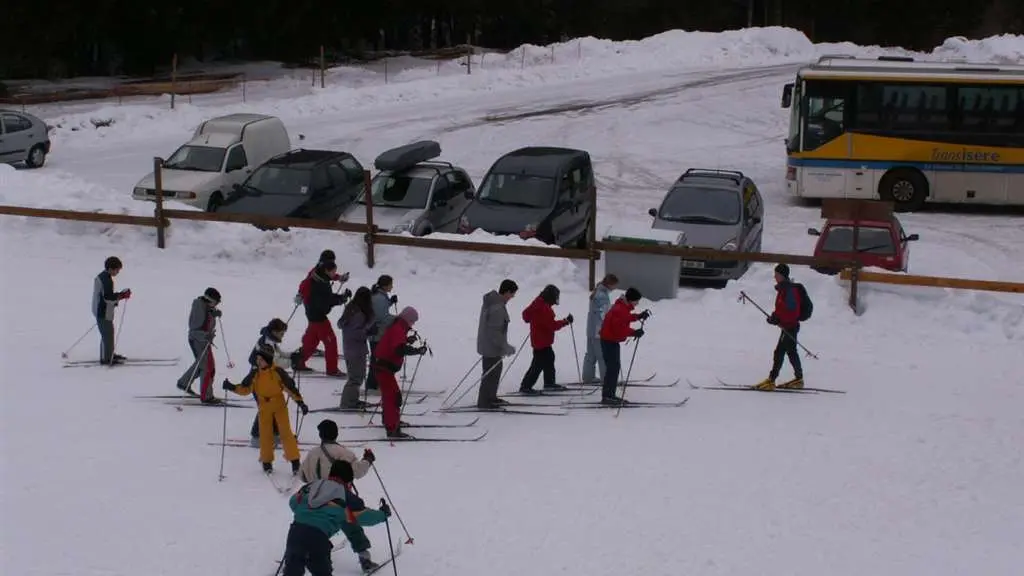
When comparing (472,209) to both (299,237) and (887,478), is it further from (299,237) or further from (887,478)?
(887,478)

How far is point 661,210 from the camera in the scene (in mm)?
23094

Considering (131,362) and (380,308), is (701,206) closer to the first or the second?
(380,308)

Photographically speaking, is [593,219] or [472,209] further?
[472,209]

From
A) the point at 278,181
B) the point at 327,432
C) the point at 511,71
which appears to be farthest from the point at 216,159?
the point at 511,71

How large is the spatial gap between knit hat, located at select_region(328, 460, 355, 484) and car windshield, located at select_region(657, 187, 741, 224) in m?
13.5

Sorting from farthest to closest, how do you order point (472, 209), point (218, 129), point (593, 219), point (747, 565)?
1. point (218, 129)
2. point (472, 209)
3. point (593, 219)
4. point (747, 565)

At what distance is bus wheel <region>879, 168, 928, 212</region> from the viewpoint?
2827cm

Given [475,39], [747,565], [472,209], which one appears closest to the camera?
[747,565]

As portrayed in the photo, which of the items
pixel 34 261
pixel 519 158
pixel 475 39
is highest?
pixel 475 39

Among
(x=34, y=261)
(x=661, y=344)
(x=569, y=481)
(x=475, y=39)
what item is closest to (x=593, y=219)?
(x=661, y=344)

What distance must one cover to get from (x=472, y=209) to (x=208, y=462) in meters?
10.3

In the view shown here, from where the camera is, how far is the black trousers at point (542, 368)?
15.4m

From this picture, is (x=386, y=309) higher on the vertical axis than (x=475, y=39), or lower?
lower

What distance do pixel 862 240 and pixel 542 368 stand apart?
7.57 meters
